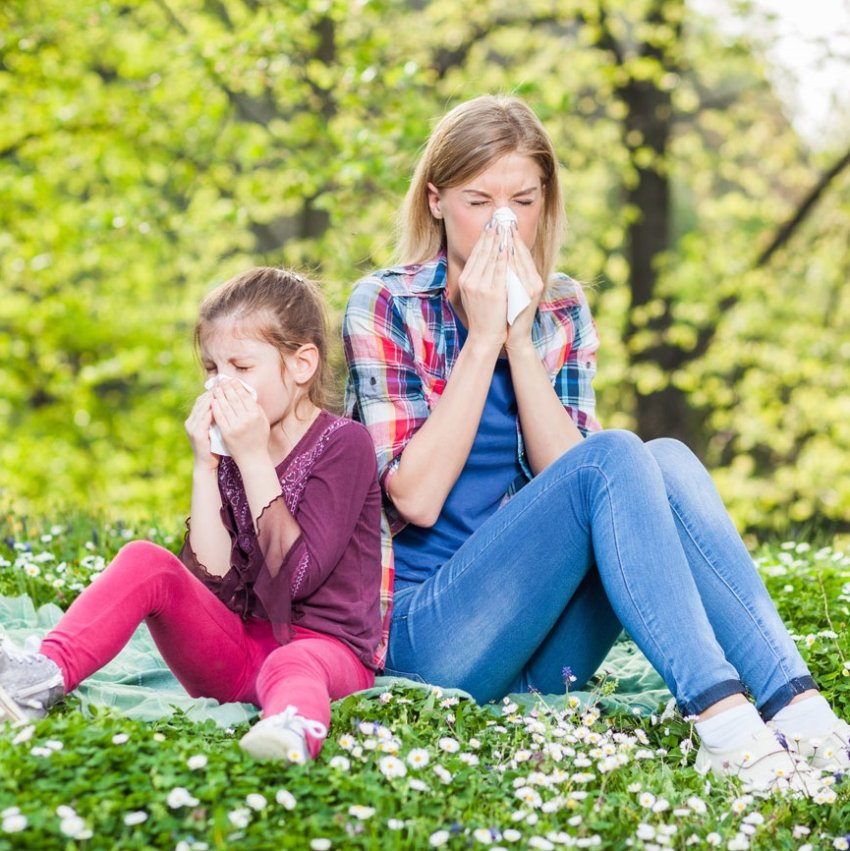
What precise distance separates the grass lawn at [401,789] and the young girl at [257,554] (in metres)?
0.15

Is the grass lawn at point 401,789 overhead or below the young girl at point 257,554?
below

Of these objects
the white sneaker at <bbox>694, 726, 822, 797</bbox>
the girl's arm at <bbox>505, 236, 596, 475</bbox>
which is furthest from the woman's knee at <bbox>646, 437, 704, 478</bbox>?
the white sneaker at <bbox>694, 726, 822, 797</bbox>

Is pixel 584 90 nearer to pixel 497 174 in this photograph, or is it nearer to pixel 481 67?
pixel 481 67

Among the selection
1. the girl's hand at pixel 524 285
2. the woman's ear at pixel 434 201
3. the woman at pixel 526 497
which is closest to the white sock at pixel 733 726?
the woman at pixel 526 497

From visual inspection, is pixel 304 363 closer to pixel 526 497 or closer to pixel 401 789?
pixel 526 497

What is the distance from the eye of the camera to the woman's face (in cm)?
310

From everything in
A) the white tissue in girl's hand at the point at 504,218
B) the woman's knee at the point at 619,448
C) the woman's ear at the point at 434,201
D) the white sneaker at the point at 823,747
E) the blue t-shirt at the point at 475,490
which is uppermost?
the woman's ear at the point at 434,201

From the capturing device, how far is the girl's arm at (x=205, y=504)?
2.74 meters

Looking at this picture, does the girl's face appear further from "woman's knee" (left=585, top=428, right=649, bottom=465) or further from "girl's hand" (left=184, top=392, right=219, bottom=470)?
"woman's knee" (left=585, top=428, right=649, bottom=465)

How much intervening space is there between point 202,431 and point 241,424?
0.49ft

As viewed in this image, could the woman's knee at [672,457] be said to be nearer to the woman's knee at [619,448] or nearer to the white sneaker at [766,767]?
the woman's knee at [619,448]

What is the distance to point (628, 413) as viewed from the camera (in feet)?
42.5

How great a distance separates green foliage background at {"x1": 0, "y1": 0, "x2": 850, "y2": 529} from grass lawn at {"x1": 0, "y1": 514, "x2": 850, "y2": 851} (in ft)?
13.4

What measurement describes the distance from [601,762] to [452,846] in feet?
1.68
